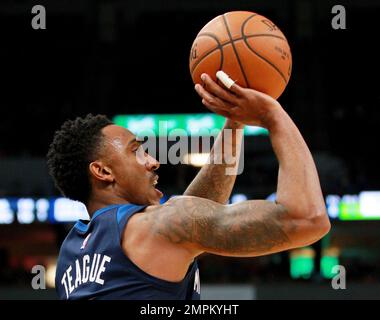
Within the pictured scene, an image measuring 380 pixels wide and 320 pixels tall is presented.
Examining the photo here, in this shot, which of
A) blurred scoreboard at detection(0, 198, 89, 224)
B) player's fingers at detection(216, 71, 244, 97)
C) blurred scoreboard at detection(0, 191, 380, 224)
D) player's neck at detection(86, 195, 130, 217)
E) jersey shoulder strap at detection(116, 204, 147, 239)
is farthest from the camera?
blurred scoreboard at detection(0, 198, 89, 224)

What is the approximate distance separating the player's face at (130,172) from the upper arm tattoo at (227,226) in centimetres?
38

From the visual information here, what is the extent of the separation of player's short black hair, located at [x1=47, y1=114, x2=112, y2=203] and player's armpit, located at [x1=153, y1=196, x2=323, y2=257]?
1.74 ft

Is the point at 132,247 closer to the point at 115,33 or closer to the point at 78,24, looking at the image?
the point at 115,33

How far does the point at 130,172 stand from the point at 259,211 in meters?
0.69

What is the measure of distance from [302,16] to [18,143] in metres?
6.44

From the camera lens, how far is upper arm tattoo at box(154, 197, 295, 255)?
2225 millimetres

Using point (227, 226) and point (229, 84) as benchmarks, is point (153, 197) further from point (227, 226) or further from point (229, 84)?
point (229, 84)

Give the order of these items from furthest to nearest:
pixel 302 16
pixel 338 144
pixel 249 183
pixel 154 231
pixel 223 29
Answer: pixel 302 16, pixel 338 144, pixel 249 183, pixel 223 29, pixel 154 231

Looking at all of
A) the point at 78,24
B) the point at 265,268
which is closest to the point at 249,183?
the point at 265,268

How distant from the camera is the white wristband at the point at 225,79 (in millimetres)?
2317

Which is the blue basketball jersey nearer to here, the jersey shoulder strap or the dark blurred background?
the jersey shoulder strap

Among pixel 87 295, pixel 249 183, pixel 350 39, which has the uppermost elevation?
pixel 350 39

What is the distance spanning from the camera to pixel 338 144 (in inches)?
494

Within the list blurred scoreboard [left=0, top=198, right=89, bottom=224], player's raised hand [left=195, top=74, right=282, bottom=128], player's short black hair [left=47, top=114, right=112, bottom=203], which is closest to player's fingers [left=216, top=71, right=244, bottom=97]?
player's raised hand [left=195, top=74, right=282, bottom=128]
